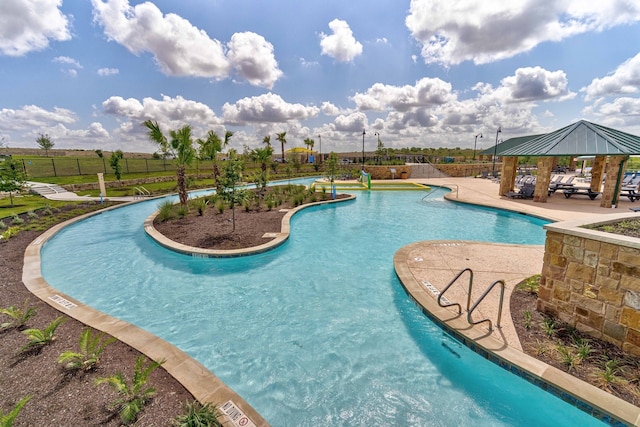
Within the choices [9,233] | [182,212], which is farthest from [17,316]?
[182,212]

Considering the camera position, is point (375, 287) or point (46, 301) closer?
point (46, 301)

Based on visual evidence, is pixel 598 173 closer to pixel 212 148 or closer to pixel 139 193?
pixel 212 148

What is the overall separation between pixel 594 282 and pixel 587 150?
43.0ft

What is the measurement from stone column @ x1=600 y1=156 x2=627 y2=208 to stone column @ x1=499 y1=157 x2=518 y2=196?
162 inches

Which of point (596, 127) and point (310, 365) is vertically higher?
point (596, 127)

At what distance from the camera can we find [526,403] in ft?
10.8

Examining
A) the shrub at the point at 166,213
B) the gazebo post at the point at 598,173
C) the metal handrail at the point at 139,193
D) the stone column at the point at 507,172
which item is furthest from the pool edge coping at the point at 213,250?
the gazebo post at the point at 598,173

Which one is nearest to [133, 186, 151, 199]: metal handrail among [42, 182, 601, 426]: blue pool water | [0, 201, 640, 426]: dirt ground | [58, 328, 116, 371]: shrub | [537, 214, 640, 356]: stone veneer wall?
[42, 182, 601, 426]: blue pool water

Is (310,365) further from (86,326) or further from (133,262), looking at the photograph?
(133,262)

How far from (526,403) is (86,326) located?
6.39m

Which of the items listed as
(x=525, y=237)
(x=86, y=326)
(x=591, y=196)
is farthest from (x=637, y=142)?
(x=86, y=326)

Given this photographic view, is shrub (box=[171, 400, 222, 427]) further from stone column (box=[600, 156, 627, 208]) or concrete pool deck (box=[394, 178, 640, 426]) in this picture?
stone column (box=[600, 156, 627, 208])

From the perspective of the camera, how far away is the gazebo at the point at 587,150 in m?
12.4

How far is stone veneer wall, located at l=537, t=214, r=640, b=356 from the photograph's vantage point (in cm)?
342
